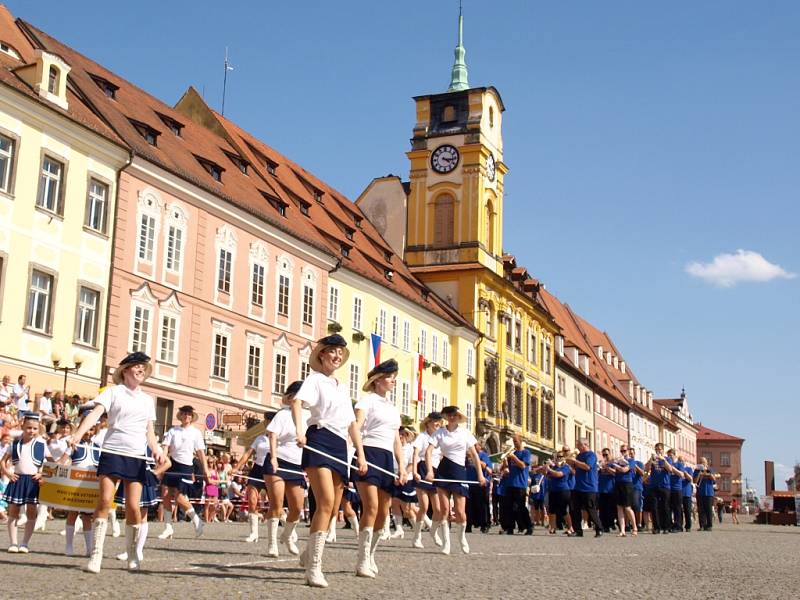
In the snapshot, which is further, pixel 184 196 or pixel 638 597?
pixel 184 196

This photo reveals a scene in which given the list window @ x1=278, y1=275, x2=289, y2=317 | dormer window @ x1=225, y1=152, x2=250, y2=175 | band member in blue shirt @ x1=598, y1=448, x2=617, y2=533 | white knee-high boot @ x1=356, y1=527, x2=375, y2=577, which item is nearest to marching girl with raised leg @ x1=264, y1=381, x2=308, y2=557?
white knee-high boot @ x1=356, y1=527, x2=375, y2=577

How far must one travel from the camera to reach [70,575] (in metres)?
9.64

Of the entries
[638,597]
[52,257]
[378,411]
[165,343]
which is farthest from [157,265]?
[638,597]

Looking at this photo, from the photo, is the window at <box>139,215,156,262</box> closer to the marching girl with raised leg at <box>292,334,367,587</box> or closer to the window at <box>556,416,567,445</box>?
the marching girl with raised leg at <box>292,334,367,587</box>

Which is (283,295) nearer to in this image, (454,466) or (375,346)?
(375,346)

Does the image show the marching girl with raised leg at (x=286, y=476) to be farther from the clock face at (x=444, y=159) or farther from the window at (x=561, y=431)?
the window at (x=561, y=431)

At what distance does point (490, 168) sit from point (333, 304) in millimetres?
20307

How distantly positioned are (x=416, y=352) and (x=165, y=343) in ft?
62.6

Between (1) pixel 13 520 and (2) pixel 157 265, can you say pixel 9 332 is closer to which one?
(2) pixel 157 265

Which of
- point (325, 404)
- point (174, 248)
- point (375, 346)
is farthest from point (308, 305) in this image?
point (325, 404)

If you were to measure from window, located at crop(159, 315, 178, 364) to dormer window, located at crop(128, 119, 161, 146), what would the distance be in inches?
222

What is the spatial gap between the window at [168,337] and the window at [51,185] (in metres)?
5.33

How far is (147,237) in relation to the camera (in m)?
32.9

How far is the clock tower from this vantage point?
58906 millimetres
